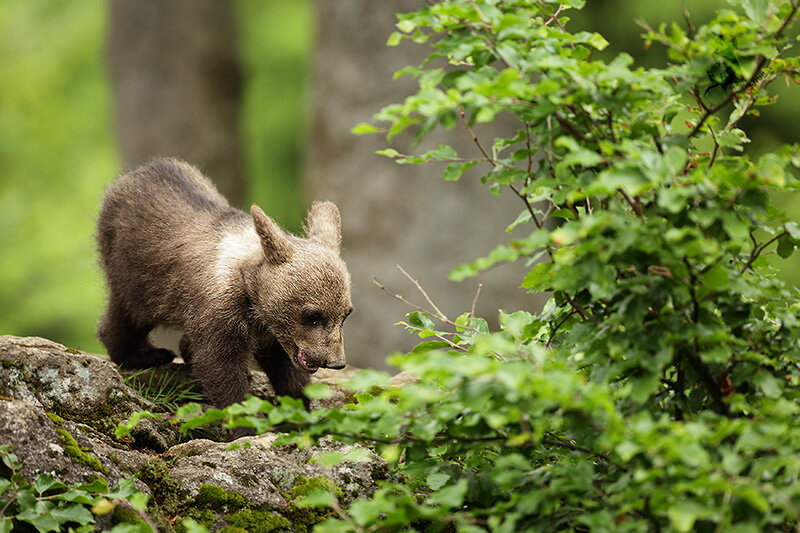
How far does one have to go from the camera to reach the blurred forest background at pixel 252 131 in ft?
32.2

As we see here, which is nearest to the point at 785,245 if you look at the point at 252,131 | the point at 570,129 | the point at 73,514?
the point at 570,129

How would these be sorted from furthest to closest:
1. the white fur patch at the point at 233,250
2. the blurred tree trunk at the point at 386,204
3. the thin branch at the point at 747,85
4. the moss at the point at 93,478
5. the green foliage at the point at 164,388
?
the blurred tree trunk at the point at 386,204, the white fur patch at the point at 233,250, the green foliage at the point at 164,388, the moss at the point at 93,478, the thin branch at the point at 747,85

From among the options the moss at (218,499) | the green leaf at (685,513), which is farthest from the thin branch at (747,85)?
the moss at (218,499)

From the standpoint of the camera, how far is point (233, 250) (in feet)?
16.5

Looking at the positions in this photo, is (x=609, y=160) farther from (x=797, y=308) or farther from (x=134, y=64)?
(x=134, y=64)

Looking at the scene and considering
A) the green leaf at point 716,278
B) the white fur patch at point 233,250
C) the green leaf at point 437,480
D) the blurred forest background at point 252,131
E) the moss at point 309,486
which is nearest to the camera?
the green leaf at point 716,278

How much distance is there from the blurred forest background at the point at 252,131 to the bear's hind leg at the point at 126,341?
445 centimetres

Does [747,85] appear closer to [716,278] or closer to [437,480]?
[716,278]

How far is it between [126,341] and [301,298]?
59.9 inches

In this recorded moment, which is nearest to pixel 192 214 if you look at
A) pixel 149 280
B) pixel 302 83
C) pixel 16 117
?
pixel 149 280

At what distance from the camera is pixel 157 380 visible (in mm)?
5102

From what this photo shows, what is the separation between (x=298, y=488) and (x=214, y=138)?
887cm

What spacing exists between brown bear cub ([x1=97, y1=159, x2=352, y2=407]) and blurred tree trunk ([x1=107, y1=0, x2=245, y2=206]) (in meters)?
6.04

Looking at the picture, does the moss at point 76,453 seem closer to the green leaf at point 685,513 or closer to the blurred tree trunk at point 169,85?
the green leaf at point 685,513
